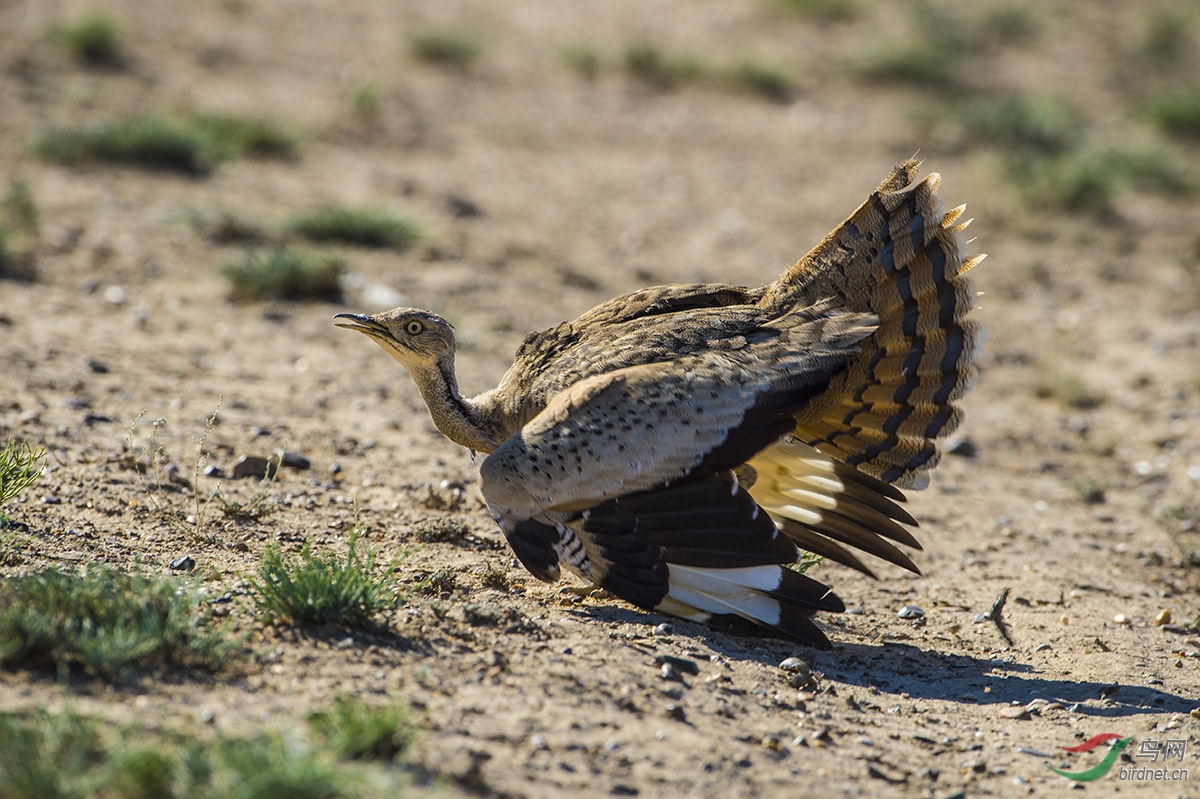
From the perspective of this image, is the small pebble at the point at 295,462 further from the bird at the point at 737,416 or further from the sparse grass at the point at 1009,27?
the sparse grass at the point at 1009,27

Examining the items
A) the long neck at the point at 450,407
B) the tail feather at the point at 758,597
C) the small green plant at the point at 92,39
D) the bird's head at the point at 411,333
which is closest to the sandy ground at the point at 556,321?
the tail feather at the point at 758,597

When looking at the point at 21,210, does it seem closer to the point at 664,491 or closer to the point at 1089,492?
the point at 664,491

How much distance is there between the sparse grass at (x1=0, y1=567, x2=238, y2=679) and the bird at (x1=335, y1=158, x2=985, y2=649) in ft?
4.27

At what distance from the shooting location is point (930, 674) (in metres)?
4.93

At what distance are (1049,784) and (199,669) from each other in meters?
2.92

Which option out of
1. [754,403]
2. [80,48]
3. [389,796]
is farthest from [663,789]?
[80,48]

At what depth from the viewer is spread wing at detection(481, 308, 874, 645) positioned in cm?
474

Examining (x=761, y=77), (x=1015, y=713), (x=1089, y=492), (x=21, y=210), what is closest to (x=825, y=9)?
(x=761, y=77)

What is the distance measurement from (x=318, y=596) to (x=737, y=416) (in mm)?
1784

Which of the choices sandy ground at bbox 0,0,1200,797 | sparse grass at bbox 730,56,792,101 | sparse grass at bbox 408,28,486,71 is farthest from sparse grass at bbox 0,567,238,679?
sparse grass at bbox 730,56,792,101

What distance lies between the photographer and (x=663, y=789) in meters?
3.67

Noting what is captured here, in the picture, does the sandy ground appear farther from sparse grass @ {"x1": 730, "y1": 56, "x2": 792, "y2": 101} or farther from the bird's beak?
the bird's beak

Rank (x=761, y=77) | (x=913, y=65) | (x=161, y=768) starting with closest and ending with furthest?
1. (x=161, y=768)
2. (x=761, y=77)
3. (x=913, y=65)

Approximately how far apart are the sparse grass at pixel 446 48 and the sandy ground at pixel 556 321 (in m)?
→ 0.21
